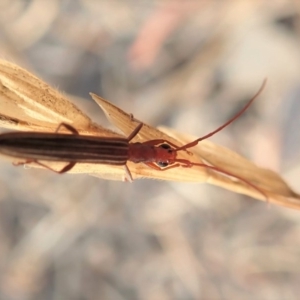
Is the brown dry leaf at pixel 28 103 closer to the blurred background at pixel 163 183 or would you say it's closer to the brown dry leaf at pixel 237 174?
the brown dry leaf at pixel 237 174

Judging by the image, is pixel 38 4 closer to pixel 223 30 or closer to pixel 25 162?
pixel 223 30

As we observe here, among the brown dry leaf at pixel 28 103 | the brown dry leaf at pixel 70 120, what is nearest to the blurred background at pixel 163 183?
the brown dry leaf at pixel 70 120

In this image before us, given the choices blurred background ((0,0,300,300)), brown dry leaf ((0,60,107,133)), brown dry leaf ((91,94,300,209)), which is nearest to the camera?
brown dry leaf ((0,60,107,133))

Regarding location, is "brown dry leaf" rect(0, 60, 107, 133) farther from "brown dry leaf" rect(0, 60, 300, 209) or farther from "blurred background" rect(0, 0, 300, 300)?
"blurred background" rect(0, 0, 300, 300)

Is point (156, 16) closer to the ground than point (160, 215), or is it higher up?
higher up

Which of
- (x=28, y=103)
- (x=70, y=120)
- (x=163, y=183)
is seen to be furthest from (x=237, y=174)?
(x=163, y=183)

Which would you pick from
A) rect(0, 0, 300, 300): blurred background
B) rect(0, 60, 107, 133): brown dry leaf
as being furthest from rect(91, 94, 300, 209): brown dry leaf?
rect(0, 0, 300, 300): blurred background

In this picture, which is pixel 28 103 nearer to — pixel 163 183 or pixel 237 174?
pixel 237 174

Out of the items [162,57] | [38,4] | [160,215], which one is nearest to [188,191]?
[160,215]
